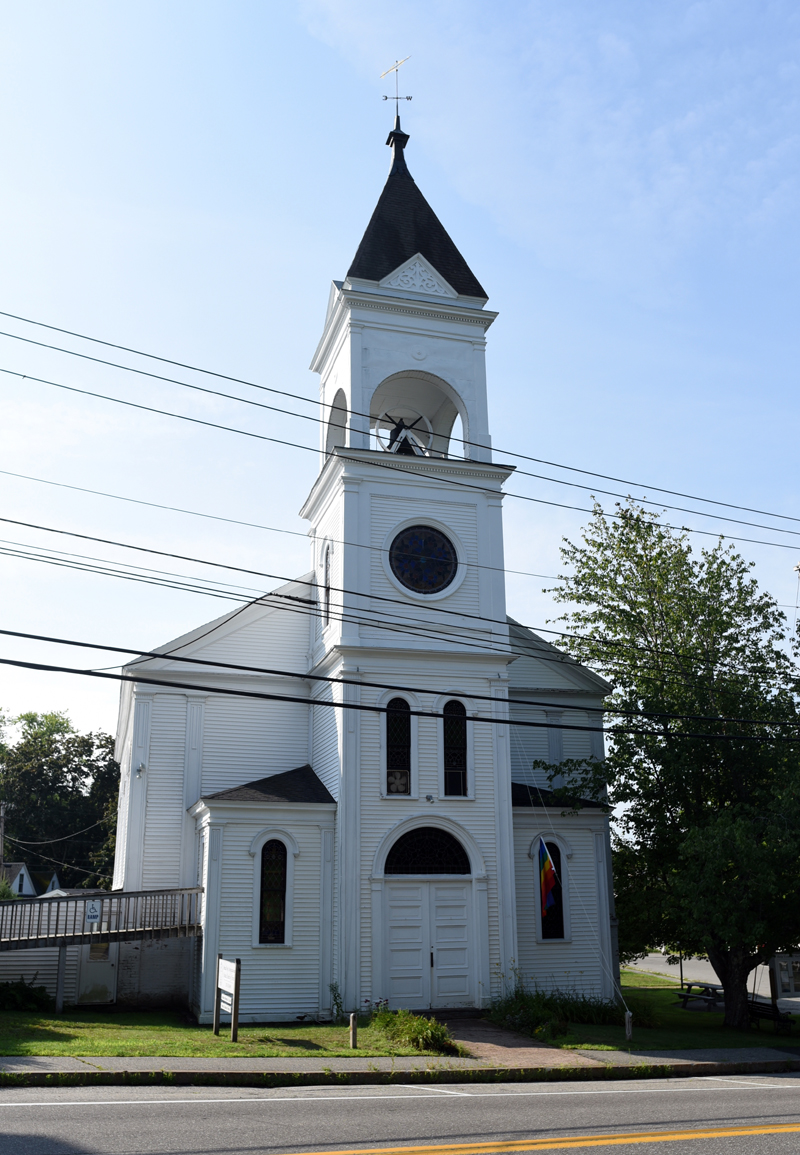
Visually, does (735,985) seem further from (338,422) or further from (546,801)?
(338,422)

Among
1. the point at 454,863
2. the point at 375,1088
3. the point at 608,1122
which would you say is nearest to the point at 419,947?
the point at 454,863

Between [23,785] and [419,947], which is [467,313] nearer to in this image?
[419,947]

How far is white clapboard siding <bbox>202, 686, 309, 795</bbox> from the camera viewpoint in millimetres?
24078

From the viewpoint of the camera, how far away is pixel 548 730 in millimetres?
25984

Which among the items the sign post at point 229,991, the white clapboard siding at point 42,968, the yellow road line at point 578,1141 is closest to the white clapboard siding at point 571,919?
the sign post at point 229,991

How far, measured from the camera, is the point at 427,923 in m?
20.7

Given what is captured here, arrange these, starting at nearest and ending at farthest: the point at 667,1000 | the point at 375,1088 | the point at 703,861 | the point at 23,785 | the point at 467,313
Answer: the point at 375,1088, the point at 703,861, the point at 467,313, the point at 667,1000, the point at 23,785

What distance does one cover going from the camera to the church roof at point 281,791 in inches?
833

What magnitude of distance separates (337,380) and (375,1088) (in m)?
17.1

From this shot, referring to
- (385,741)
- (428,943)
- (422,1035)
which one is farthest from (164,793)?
(422,1035)

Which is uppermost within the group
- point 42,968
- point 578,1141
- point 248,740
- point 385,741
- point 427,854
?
point 248,740

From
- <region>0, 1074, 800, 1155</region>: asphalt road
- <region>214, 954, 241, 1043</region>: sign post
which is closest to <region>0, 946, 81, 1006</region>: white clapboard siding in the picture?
<region>214, 954, 241, 1043</region>: sign post

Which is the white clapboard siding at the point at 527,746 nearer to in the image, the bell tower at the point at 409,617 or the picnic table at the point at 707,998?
the bell tower at the point at 409,617

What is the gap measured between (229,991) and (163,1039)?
140 cm
